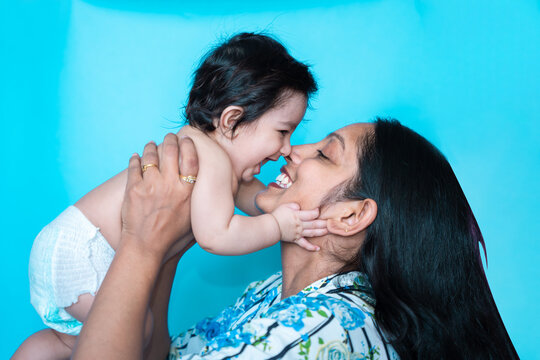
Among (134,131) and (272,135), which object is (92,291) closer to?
(272,135)

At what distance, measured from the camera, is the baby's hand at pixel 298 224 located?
143 centimetres

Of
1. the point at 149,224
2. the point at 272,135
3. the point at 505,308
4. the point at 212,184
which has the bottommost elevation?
the point at 505,308

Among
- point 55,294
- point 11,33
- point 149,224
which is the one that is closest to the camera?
point 149,224

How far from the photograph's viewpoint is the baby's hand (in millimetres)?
1428

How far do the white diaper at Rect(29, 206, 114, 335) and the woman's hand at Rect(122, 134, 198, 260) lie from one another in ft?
0.61

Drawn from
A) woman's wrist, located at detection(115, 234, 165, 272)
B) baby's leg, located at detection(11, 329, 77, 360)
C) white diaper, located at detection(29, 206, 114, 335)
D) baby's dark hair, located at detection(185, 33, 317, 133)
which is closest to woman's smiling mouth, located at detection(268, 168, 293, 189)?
baby's dark hair, located at detection(185, 33, 317, 133)

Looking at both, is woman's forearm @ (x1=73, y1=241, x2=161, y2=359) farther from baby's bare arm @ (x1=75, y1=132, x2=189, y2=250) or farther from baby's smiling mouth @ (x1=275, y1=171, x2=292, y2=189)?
baby's smiling mouth @ (x1=275, y1=171, x2=292, y2=189)

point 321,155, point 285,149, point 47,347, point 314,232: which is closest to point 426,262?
point 314,232

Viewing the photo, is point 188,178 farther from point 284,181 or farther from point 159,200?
point 284,181

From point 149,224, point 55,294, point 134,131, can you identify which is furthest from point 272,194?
point 134,131

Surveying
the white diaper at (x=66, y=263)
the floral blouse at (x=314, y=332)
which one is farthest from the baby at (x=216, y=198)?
the floral blouse at (x=314, y=332)

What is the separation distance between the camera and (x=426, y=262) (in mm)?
1285

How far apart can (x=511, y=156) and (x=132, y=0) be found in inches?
85.5

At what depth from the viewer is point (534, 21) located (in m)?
2.23
